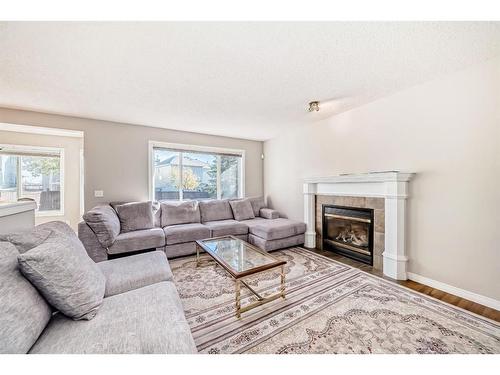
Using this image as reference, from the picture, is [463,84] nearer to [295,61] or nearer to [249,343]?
[295,61]

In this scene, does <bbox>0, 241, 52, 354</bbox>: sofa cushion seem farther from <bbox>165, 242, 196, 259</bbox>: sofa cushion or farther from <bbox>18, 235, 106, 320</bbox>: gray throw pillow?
<bbox>165, 242, 196, 259</bbox>: sofa cushion

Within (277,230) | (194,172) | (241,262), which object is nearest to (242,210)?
(277,230)

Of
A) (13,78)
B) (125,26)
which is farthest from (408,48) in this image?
(13,78)

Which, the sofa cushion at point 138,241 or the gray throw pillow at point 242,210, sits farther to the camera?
the gray throw pillow at point 242,210

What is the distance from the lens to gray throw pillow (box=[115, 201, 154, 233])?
3187 millimetres

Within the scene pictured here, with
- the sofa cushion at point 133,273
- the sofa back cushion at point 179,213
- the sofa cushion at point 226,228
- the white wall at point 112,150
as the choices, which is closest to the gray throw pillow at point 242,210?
the sofa cushion at point 226,228

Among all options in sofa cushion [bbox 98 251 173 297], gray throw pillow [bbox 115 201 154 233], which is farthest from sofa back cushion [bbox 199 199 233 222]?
sofa cushion [bbox 98 251 173 297]

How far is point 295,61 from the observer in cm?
190

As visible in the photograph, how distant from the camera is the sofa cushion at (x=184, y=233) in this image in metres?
3.17

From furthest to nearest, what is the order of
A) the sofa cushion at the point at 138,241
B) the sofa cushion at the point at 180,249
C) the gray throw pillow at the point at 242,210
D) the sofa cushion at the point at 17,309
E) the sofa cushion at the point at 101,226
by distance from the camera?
the gray throw pillow at the point at 242,210, the sofa cushion at the point at 180,249, the sofa cushion at the point at 138,241, the sofa cushion at the point at 101,226, the sofa cushion at the point at 17,309

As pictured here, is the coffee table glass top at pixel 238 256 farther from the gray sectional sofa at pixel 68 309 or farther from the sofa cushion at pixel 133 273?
the gray sectional sofa at pixel 68 309

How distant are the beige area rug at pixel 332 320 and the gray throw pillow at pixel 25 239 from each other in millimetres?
1235

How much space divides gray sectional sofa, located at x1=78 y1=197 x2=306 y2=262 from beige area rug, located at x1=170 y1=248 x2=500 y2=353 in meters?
0.95

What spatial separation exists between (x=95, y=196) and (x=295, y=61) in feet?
12.4
